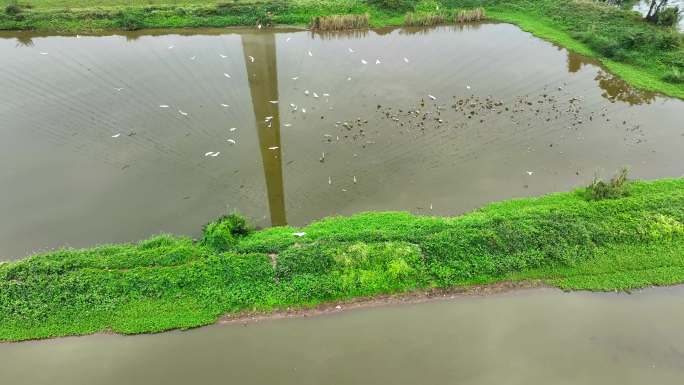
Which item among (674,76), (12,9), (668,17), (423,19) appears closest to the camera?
(674,76)

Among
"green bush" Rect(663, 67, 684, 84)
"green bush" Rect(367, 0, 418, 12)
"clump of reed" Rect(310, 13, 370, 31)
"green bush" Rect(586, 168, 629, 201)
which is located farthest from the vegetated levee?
"green bush" Rect(367, 0, 418, 12)

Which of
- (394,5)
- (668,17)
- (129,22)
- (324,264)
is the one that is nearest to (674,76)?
(668,17)

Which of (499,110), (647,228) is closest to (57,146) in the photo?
(499,110)

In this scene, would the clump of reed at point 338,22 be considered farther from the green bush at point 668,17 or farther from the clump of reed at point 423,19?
the green bush at point 668,17

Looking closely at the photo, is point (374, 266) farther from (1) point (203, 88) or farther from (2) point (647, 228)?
(1) point (203, 88)

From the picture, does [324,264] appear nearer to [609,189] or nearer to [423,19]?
[609,189]

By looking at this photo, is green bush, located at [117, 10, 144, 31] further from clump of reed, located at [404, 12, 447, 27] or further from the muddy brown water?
the muddy brown water
